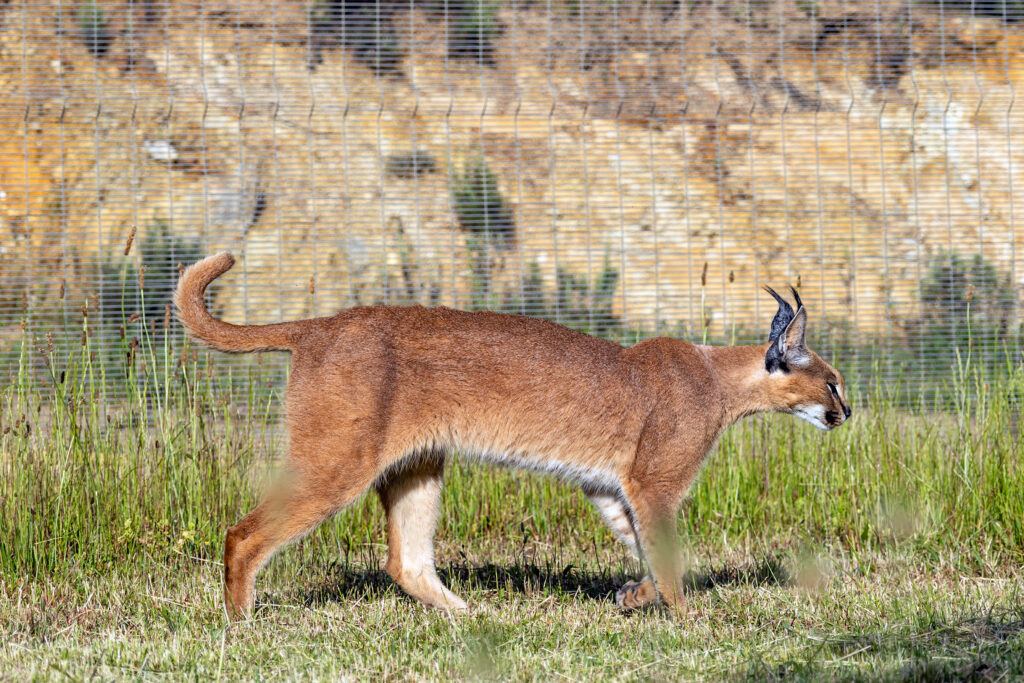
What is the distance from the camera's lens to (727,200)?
42.3 ft

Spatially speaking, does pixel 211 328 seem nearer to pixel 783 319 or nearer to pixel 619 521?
pixel 619 521

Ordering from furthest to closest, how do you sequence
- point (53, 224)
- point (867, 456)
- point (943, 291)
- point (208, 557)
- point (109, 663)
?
point (943, 291) < point (53, 224) < point (867, 456) < point (208, 557) < point (109, 663)

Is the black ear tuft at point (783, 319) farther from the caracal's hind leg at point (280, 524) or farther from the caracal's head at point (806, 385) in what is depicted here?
the caracal's hind leg at point (280, 524)

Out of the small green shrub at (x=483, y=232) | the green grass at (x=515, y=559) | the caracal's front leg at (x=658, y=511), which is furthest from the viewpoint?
the small green shrub at (x=483, y=232)

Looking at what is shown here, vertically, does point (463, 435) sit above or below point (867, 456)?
above

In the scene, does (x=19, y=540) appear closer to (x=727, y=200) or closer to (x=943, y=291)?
(x=943, y=291)

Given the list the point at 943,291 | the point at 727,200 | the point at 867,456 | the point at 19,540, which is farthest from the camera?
the point at 727,200

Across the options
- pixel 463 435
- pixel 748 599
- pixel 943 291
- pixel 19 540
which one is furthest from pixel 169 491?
pixel 943 291

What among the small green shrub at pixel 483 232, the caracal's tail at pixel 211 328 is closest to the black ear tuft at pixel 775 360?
the caracal's tail at pixel 211 328

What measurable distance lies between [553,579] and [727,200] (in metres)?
7.93

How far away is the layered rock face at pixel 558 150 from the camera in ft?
32.4

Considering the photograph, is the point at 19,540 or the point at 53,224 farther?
the point at 53,224

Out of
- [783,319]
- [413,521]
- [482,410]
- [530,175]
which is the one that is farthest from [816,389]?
[530,175]

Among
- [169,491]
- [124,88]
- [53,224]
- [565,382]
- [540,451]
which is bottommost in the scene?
[169,491]
